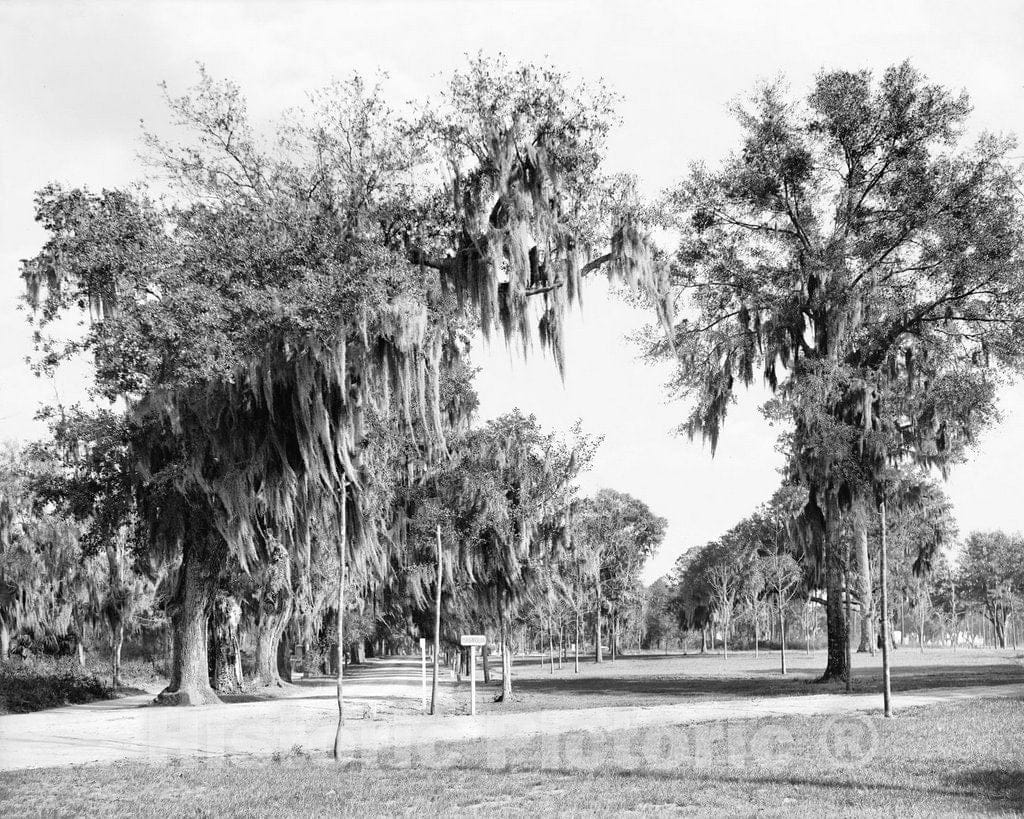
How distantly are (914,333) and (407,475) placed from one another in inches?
566

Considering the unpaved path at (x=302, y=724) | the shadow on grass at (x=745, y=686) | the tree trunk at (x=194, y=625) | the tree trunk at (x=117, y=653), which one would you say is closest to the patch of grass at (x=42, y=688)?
the unpaved path at (x=302, y=724)

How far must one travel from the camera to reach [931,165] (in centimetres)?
2512

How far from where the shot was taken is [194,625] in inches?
926

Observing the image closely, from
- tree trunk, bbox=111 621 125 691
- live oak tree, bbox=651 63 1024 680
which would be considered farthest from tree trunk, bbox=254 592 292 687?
live oak tree, bbox=651 63 1024 680

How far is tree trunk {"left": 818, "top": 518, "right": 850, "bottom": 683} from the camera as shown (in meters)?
26.1

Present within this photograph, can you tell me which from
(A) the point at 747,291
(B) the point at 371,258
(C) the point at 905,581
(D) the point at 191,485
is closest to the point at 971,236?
(A) the point at 747,291

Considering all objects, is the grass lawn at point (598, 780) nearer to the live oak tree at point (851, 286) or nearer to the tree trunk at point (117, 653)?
the live oak tree at point (851, 286)

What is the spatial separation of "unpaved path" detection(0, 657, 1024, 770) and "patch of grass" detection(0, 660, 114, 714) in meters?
0.84

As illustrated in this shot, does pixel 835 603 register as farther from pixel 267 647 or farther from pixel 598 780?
pixel 267 647

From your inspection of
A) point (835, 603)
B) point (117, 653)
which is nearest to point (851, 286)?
point (835, 603)

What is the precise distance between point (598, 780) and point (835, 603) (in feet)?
59.2

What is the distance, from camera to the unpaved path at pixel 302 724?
13.9 meters

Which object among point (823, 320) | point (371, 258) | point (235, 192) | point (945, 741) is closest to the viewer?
point (945, 741)

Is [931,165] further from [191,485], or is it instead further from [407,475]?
[191,485]
